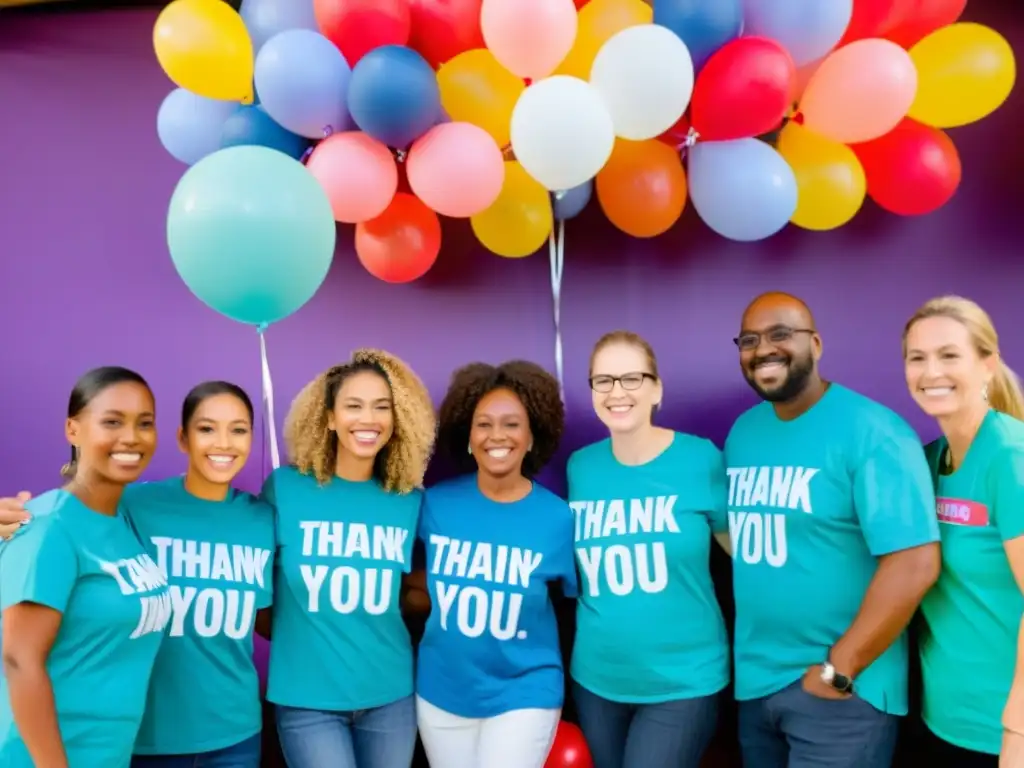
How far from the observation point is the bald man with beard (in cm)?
179

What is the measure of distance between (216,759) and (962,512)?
1.93 metres

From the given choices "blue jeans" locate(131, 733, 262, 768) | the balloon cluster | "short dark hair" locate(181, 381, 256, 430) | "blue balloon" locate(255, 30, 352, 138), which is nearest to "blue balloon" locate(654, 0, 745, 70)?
the balloon cluster

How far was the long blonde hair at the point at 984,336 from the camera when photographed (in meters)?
1.81

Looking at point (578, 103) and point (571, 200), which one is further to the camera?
point (571, 200)

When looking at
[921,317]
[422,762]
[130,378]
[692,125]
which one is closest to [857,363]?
[921,317]

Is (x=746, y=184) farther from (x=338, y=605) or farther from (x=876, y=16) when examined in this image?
(x=338, y=605)

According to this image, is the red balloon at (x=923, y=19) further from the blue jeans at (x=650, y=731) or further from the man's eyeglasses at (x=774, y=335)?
the blue jeans at (x=650, y=731)

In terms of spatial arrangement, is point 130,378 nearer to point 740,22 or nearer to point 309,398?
point 309,398

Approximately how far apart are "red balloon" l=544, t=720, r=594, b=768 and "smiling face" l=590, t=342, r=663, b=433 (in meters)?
0.85

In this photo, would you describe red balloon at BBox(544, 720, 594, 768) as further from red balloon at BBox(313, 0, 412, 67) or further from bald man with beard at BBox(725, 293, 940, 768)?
red balloon at BBox(313, 0, 412, 67)

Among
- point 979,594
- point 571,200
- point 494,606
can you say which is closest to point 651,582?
point 494,606

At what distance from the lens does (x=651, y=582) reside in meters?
2.00

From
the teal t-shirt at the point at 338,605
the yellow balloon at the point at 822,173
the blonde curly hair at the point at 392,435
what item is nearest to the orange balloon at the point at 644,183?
the yellow balloon at the point at 822,173

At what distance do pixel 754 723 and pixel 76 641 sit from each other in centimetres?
166
